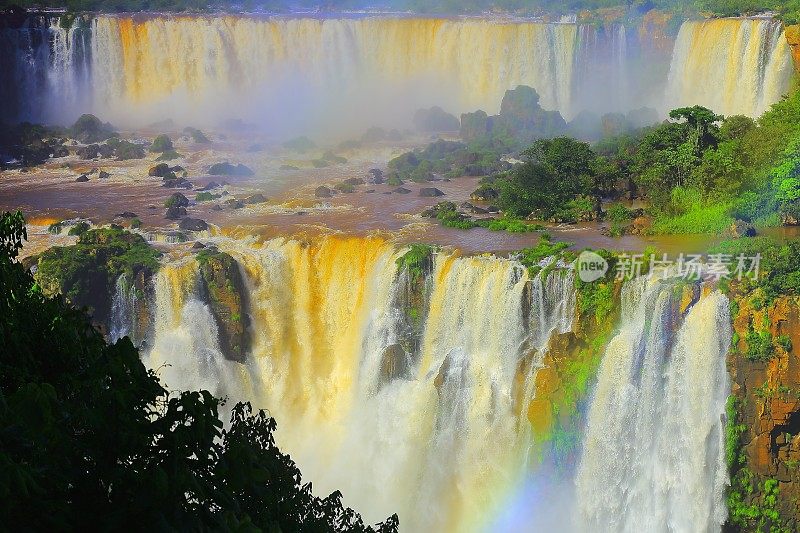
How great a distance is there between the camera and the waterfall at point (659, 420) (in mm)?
16484

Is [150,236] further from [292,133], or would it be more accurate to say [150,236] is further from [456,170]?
[292,133]

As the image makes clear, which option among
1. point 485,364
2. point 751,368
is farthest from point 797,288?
point 485,364

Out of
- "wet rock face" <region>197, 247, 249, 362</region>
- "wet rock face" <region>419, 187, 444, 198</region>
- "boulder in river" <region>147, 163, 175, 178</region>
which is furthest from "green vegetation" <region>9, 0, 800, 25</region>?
"wet rock face" <region>197, 247, 249, 362</region>

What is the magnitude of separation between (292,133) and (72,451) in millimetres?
29900

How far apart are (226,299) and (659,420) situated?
8400 mm

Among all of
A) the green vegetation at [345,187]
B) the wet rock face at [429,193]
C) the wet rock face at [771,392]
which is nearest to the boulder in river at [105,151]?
the green vegetation at [345,187]

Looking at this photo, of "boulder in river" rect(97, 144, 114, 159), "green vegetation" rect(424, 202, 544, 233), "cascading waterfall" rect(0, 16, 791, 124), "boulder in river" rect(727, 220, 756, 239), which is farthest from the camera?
"cascading waterfall" rect(0, 16, 791, 124)

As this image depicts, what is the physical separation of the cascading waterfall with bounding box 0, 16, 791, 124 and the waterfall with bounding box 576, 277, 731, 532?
18.5m

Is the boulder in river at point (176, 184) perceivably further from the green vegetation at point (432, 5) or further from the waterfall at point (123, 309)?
the green vegetation at point (432, 5)

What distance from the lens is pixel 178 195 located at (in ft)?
83.8

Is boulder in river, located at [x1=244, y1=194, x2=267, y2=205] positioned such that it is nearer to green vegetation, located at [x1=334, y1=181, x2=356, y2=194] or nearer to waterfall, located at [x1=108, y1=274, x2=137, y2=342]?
green vegetation, located at [x1=334, y1=181, x2=356, y2=194]

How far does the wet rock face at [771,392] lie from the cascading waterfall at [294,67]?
61.3 ft

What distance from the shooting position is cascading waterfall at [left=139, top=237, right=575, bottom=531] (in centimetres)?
1800

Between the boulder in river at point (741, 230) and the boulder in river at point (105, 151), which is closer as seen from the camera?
the boulder in river at point (741, 230)
